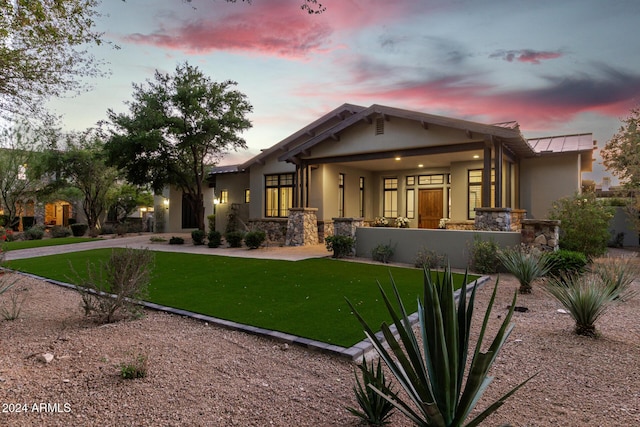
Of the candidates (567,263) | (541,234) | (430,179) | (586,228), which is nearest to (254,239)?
(430,179)

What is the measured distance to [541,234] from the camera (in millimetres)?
8703

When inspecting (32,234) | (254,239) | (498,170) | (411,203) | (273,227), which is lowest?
(32,234)

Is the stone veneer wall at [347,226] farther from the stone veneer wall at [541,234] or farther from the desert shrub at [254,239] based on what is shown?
the stone veneer wall at [541,234]

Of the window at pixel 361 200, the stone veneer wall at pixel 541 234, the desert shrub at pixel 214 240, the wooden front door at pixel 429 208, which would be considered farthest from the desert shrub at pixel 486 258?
the desert shrub at pixel 214 240

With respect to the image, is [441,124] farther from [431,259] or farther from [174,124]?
[174,124]

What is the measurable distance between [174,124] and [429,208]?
1192 cm

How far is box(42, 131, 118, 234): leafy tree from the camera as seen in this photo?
2183 cm

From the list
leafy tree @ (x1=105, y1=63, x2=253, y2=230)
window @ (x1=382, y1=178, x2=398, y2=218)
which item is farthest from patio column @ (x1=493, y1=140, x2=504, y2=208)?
leafy tree @ (x1=105, y1=63, x2=253, y2=230)

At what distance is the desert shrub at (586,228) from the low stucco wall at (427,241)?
1.52m

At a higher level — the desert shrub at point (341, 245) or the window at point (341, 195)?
the window at point (341, 195)

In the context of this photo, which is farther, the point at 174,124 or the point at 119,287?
the point at 174,124

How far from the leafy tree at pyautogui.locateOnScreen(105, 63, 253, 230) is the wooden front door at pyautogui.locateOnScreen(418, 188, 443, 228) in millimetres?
8897

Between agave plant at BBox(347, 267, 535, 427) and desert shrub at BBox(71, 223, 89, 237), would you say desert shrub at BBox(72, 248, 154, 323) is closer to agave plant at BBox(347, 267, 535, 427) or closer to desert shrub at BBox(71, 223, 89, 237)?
agave plant at BBox(347, 267, 535, 427)

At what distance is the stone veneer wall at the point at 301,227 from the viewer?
14.7 metres
